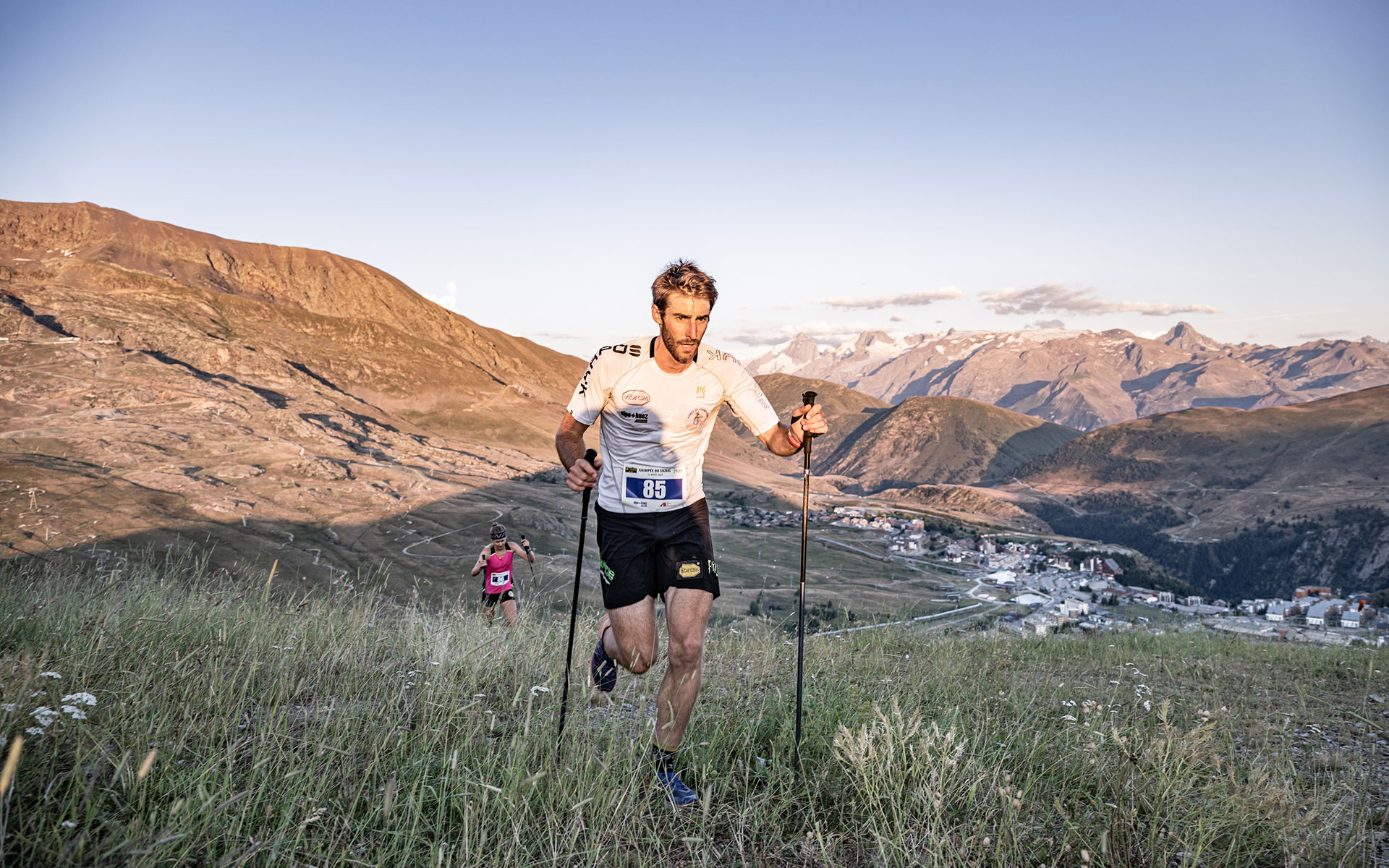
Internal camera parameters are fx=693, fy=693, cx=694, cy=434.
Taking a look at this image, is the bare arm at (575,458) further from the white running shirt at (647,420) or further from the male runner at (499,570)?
the male runner at (499,570)

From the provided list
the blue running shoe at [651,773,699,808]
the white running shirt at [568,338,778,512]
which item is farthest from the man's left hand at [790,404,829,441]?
the blue running shoe at [651,773,699,808]

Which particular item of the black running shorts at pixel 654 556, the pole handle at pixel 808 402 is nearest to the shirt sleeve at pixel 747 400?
the pole handle at pixel 808 402

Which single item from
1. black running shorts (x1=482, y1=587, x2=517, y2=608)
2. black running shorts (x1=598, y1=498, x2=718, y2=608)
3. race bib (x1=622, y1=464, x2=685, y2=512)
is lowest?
black running shorts (x1=482, y1=587, x2=517, y2=608)

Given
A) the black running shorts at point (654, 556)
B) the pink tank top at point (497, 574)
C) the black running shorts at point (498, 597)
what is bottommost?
the black running shorts at point (498, 597)

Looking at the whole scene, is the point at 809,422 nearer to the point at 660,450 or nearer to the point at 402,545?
the point at 660,450

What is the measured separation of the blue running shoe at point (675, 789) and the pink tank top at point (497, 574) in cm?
1180

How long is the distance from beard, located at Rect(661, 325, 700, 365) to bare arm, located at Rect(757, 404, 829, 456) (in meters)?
0.81

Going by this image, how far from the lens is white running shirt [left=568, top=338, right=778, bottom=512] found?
5.04m

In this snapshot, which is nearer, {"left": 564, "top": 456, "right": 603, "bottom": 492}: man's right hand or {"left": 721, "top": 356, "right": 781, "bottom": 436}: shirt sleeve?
{"left": 564, "top": 456, "right": 603, "bottom": 492}: man's right hand

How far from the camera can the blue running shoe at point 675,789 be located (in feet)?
12.5

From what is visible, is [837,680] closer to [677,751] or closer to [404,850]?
[677,751]

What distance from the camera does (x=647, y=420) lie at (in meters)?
5.04

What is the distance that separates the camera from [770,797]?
388cm

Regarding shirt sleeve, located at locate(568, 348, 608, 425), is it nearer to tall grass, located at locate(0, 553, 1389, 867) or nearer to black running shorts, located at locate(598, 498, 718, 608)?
black running shorts, located at locate(598, 498, 718, 608)
